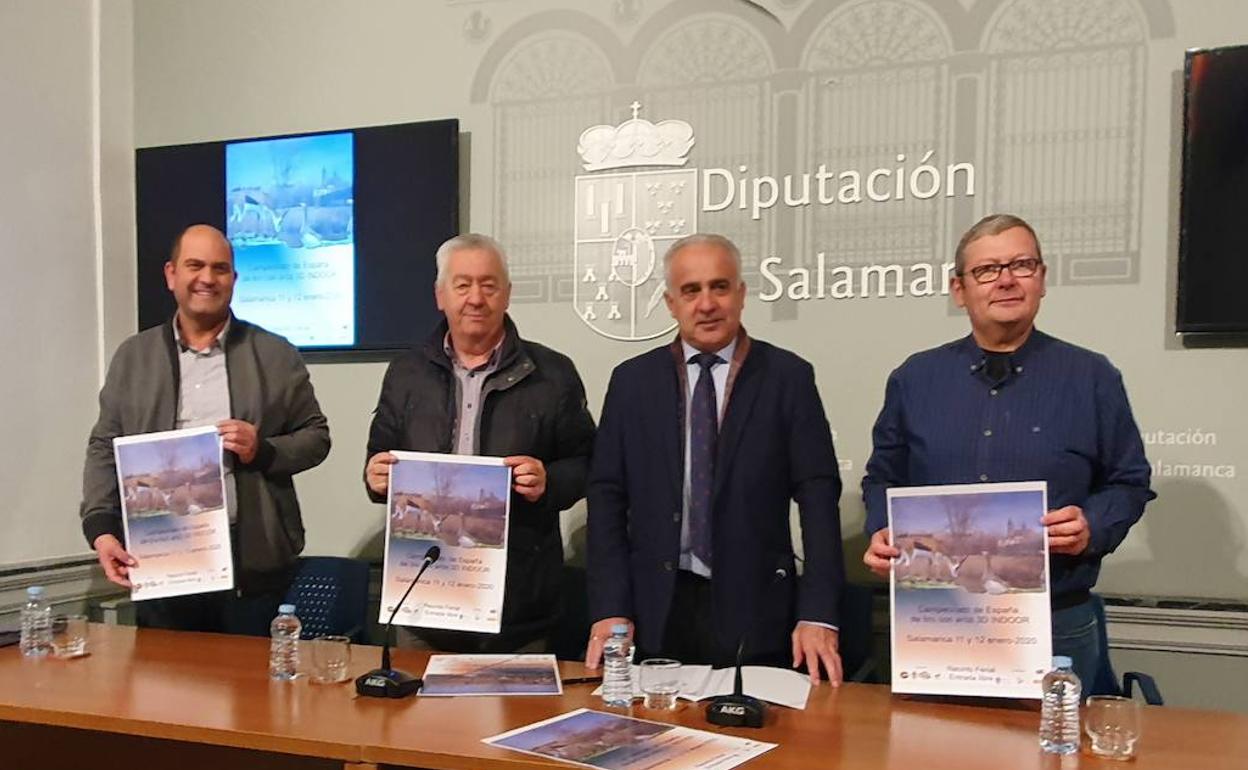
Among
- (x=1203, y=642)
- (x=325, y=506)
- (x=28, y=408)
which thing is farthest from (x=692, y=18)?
(x=28, y=408)

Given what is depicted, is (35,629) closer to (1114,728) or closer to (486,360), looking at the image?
(486,360)

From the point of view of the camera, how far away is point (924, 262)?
312 cm

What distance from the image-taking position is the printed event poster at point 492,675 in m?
2.10

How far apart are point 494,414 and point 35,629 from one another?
1.23 m

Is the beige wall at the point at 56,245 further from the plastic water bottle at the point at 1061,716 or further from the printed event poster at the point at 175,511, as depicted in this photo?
the plastic water bottle at the point at 1061,716

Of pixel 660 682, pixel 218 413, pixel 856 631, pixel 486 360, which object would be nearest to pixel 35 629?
pixel 218 413

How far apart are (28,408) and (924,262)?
10.3ft

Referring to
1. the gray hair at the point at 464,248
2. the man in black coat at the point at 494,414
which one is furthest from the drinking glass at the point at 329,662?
the gray hair at the point at 464,248

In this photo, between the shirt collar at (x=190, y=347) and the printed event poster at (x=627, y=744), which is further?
the shirt collar at (x=190, y=347)

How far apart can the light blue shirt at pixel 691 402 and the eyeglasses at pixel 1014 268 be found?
0.60 meters

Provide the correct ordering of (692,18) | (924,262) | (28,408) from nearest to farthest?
(924,262), (692,18), (28,408)

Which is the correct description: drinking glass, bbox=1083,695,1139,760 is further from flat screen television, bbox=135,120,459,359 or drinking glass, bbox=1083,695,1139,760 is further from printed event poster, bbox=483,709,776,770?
flat screen television, bbox=135,120,459,359

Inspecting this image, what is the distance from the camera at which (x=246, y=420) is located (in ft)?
9.22

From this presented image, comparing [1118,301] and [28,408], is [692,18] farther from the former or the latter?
[28,408]
